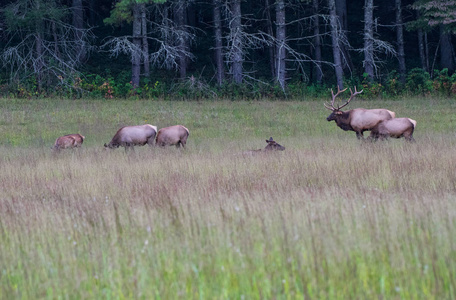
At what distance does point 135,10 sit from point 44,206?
20614mm

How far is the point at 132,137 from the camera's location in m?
14.3

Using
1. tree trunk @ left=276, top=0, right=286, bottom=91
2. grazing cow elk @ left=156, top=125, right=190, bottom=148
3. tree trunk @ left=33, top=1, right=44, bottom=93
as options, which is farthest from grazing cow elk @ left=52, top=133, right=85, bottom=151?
tree trunk @ left=276, top=0, right=286, bottom=91

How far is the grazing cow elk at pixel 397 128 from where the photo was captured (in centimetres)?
1365

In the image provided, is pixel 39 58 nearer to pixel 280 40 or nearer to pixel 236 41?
pixel 236 41

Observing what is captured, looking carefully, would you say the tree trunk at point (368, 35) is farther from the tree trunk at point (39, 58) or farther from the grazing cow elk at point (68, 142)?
the grazing cow elk at point (68, 142)

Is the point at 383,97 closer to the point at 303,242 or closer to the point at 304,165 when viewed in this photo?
the point at 304,165

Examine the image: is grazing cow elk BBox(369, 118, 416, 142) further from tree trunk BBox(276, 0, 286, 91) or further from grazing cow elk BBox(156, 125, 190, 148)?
tree trunk BBox(276, 0, 286, 91)

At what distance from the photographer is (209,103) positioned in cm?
2428

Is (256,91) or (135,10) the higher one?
(135,10)

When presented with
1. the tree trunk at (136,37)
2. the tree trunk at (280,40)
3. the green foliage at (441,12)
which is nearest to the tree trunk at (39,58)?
the tree trunk at (136,37)

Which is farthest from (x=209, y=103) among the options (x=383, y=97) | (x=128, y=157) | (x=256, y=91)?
→ (x=128, y=157)

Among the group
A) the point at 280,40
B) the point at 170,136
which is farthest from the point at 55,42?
the point at 170,136

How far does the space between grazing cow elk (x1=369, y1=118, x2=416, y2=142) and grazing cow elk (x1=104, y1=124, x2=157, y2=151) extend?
18.4ft

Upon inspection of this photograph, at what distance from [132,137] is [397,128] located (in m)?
6.54
